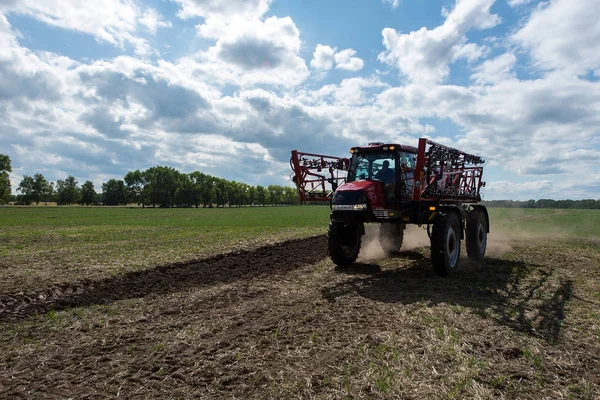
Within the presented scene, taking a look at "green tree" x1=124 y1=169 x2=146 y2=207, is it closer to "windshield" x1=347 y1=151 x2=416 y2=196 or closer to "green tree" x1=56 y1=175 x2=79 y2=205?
"green tree" x1=56 y1=175 x2=79 y2=205

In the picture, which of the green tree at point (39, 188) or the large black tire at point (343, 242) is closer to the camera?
the large black tire at point (343, 242)

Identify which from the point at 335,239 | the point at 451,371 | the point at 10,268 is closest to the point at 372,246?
the point at 335,239

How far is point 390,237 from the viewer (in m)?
13.5

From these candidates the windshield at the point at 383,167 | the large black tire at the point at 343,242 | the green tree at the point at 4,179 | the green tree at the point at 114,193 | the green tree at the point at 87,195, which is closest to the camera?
the windshield at the point at 383,167

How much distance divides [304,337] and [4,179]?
3267 inches

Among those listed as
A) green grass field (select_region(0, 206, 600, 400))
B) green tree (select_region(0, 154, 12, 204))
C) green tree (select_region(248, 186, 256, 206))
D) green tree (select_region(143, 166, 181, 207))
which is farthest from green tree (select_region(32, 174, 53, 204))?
green grass field (select_region(0, 206, 600, 400))

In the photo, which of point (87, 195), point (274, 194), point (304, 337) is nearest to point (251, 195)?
point (274, 194)

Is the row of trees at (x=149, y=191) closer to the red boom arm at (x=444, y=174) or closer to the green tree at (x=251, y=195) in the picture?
the green tree at (x=251, y=195)

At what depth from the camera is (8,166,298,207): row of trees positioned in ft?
354

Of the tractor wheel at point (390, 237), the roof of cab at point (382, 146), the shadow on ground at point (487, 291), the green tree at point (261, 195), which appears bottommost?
the shadow on ground at point (487, 291)

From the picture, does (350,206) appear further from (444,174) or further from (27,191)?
(27,191)

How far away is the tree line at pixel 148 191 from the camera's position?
10781 centimetres

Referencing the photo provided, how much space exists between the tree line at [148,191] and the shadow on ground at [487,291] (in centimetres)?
10400

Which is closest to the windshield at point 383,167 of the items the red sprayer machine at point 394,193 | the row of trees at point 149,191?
the red sprayer machine at point 394,193
